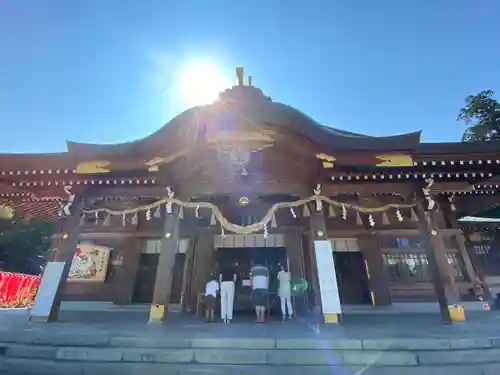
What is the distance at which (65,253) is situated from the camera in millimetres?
7148

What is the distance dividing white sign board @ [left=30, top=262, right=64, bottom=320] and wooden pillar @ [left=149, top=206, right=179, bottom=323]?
94.9 inches

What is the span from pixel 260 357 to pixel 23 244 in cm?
2906

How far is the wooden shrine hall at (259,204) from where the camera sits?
22.4 ft

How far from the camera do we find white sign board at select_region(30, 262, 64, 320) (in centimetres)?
656

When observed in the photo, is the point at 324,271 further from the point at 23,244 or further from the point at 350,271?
the point at 23,244

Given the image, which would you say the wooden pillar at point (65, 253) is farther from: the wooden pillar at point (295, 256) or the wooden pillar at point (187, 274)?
the wooden pillar at point (295, 256)

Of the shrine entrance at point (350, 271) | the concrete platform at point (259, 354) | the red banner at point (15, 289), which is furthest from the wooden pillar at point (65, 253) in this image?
the red banner at point (15, 289)

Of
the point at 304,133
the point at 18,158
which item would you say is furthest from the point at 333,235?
the point at 18,158

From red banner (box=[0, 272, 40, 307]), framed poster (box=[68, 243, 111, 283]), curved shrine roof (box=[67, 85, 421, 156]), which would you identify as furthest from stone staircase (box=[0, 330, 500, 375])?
red banner (box=[0, 272, 40, 307])

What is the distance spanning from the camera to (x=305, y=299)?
28.4 feet

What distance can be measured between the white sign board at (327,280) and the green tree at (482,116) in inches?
695

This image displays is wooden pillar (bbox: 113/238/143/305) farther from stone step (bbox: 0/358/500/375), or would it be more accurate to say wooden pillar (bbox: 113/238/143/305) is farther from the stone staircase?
stone step (bbox: 0/358/500/375)

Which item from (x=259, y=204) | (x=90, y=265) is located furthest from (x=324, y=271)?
(x=90, y=265)

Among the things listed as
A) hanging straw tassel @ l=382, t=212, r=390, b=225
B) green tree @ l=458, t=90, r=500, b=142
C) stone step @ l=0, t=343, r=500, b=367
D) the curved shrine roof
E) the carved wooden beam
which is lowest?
stone step @ l=0, t=343, r=500, b=367
